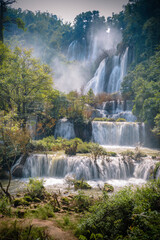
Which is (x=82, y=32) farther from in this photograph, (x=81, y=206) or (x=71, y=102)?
(x=81, y=206)

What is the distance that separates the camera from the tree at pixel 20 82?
12.3 metres

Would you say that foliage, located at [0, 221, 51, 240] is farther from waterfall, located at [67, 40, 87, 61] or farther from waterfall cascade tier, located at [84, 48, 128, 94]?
waterfall, located at [67, 40, 87, 61]

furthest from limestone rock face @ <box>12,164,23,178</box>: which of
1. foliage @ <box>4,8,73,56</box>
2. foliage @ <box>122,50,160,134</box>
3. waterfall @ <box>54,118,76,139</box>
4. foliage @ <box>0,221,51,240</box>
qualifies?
foliage @ <box>4,8,73,56</box>

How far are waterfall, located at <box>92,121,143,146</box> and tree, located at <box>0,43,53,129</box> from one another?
9550mm

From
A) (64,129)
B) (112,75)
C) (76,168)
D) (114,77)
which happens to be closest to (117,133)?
(64,129)

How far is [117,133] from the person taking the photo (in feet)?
64.1

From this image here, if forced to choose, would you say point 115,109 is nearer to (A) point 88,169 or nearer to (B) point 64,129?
(B) point 64,129

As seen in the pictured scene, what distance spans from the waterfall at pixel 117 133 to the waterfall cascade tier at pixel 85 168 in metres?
7.60

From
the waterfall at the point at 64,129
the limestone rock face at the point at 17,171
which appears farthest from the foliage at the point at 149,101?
the limestone rock face at the point at 17,171

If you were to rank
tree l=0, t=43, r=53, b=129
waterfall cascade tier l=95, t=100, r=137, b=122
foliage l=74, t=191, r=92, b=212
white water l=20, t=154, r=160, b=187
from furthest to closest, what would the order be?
waterfall cascade tier l=95, t=100, r=137, b=122
tree l=0, t=43, r=53, b=129
white water l=20, t=154, r=160, b=187
foliage l=74, t=191, r=92, b=212

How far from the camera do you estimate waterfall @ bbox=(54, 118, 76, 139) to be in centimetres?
2015

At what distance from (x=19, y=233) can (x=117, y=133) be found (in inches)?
697

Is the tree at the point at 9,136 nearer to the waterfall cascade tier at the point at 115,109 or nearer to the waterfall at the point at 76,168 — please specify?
the waterfall at the point at 76,168

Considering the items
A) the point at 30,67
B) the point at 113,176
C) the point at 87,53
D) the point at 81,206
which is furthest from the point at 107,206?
the point at 87,53
